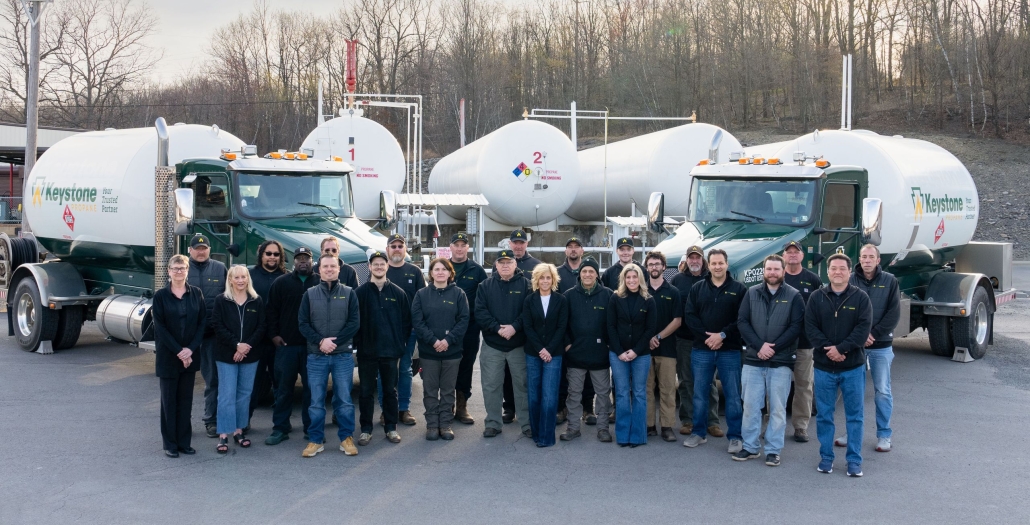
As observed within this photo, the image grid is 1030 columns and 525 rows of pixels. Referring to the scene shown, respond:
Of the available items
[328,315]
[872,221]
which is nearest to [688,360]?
[872,221]

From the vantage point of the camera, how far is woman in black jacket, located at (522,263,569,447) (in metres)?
8.49

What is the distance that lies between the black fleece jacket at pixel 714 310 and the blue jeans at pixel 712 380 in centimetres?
8

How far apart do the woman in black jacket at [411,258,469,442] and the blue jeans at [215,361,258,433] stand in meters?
1.54

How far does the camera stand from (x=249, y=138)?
175 feet

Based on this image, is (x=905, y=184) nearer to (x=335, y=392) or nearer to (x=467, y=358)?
(x=467, y=358)

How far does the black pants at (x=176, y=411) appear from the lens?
26.2ft

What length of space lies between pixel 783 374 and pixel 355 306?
3.70 meters

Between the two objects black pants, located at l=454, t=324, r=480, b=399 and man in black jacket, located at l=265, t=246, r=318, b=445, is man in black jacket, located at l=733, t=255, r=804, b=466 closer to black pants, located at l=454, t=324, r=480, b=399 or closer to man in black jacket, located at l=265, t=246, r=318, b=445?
black pants, located at l=454, t=324, r=480, b=399

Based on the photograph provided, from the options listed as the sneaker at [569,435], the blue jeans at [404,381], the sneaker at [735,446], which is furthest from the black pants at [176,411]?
the sneaker at [735,446]

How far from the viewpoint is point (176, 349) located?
310 inches

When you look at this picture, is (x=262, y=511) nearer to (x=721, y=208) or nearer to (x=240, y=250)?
(x=240, y=250)

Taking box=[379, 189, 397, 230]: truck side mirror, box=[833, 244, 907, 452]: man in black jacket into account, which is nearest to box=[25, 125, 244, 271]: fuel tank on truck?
box=[379, 189, 397, 230]: truck side mirror

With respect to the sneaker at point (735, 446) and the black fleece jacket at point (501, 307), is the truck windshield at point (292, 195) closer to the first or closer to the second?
the black fleece jacket at point (501, 307)

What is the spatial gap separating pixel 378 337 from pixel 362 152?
11346mm
